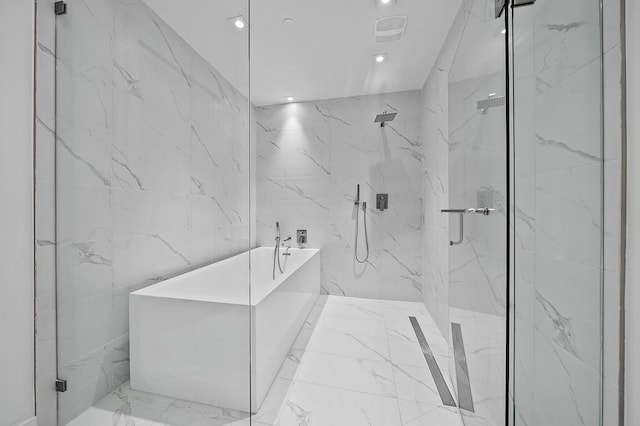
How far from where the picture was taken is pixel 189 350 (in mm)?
1085

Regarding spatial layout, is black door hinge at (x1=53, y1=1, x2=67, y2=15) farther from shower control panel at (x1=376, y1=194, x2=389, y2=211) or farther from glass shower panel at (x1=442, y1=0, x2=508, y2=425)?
shower control panel at (x1=376, y1=194, x2=389, y2=211)

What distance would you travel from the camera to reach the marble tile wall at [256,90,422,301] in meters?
2.78

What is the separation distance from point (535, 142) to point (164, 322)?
1.48m

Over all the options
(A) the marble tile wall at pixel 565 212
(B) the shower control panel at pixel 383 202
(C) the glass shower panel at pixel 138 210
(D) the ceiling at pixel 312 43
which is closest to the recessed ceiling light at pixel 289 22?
(D) the ceiling at pixel 312 43

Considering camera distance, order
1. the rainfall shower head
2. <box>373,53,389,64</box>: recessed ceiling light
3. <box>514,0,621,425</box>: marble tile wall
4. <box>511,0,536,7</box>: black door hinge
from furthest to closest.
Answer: the rainfall shower head
<box>373,53,389,64</box>: recessed ceiling light
<box>511,0,536,7</box>: black door hinge
<box>514,0,621,425</box>: marble tile wall

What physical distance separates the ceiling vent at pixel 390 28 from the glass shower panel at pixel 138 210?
1194 millimetres

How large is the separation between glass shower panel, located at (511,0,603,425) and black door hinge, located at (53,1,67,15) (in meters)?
1.71

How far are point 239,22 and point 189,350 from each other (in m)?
1.52

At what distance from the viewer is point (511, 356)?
69cm

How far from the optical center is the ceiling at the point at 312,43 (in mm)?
1096

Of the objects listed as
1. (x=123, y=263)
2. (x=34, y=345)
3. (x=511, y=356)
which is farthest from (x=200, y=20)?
(x=511, y=356)

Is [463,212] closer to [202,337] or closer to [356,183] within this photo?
[202,337]

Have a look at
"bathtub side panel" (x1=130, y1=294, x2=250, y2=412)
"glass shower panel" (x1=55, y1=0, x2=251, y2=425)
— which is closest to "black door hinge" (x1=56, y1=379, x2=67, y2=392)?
"glass shower panel" (x1=55, y1=0, x2=251, y2=425)

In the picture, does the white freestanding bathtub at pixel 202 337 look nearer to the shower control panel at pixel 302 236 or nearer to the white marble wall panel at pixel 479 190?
the white marble wall panel at pixel 479 190
